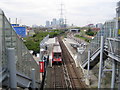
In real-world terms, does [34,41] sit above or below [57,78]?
above

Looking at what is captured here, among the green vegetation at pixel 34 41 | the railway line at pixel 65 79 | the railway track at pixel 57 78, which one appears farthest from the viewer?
the green vegetation at pixel 34 41

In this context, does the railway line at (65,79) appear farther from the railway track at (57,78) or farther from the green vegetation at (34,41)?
the green vegetation at (34,41)

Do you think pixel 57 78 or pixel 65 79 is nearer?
pixel 65 79

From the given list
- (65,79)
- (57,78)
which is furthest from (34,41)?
(65,79)

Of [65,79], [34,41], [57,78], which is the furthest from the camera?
[34,41]

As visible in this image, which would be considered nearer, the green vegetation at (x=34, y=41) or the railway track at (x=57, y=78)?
the railway track at (x=57, y=78)

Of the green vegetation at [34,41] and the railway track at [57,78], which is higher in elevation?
the green vegetation at [34,41]

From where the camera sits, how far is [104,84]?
9156 mm

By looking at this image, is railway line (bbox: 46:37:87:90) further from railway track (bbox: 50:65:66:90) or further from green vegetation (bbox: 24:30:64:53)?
green vegetation (bbox: 24:30:64:53)

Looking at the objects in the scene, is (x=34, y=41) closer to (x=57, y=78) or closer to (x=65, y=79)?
(x=57, y=78)

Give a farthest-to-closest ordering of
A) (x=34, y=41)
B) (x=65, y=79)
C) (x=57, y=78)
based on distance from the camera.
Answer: (x=34, y=41) → (x=57, y=78) → (x=65, y=79)

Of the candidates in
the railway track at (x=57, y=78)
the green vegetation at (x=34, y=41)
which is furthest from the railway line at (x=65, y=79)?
the green vegetation at (x=34, y=41)

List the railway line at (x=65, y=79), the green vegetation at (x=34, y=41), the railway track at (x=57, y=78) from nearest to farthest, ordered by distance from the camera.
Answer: the railway line at (x=65, y=79) → the railway track at (x=57, y=78) → the green vegetation at (x=34, y=41)

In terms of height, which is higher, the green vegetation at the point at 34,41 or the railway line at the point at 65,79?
the green vegetation at the point at 34,41
